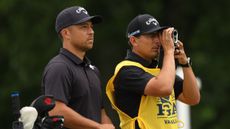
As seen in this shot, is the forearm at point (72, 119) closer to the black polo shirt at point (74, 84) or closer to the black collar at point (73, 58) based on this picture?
the black polo shirt at point (74, 84)

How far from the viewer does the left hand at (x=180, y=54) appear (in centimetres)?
814

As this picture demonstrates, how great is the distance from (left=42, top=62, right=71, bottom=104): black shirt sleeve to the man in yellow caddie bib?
1.60 ft

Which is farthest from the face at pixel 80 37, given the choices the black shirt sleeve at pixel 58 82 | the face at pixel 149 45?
the face at pixel 149 45

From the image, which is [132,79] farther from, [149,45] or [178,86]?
[178,86]

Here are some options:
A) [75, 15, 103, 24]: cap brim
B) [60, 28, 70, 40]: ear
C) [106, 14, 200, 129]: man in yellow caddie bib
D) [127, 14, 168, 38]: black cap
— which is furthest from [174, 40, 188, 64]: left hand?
[60, 28, 70, 40]: ear

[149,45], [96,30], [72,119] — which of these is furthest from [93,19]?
[96,30]

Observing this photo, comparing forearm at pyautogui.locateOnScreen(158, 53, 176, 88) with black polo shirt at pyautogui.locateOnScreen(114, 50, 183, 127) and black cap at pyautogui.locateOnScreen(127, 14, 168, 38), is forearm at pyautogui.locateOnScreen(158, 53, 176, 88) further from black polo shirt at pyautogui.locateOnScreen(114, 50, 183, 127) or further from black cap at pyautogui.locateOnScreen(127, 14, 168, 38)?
black cap at pyautogui.locateOnScreen(127, 14, 168, 38)

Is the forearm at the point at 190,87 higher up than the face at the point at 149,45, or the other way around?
the face at the point at 149,45

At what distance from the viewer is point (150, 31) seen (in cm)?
811

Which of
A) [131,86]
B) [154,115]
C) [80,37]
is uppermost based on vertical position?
[80,37]

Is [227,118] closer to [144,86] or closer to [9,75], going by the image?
[9,75]

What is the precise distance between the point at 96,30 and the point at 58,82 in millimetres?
11306

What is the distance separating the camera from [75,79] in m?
7.82

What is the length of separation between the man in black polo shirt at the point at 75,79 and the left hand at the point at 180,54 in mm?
635
